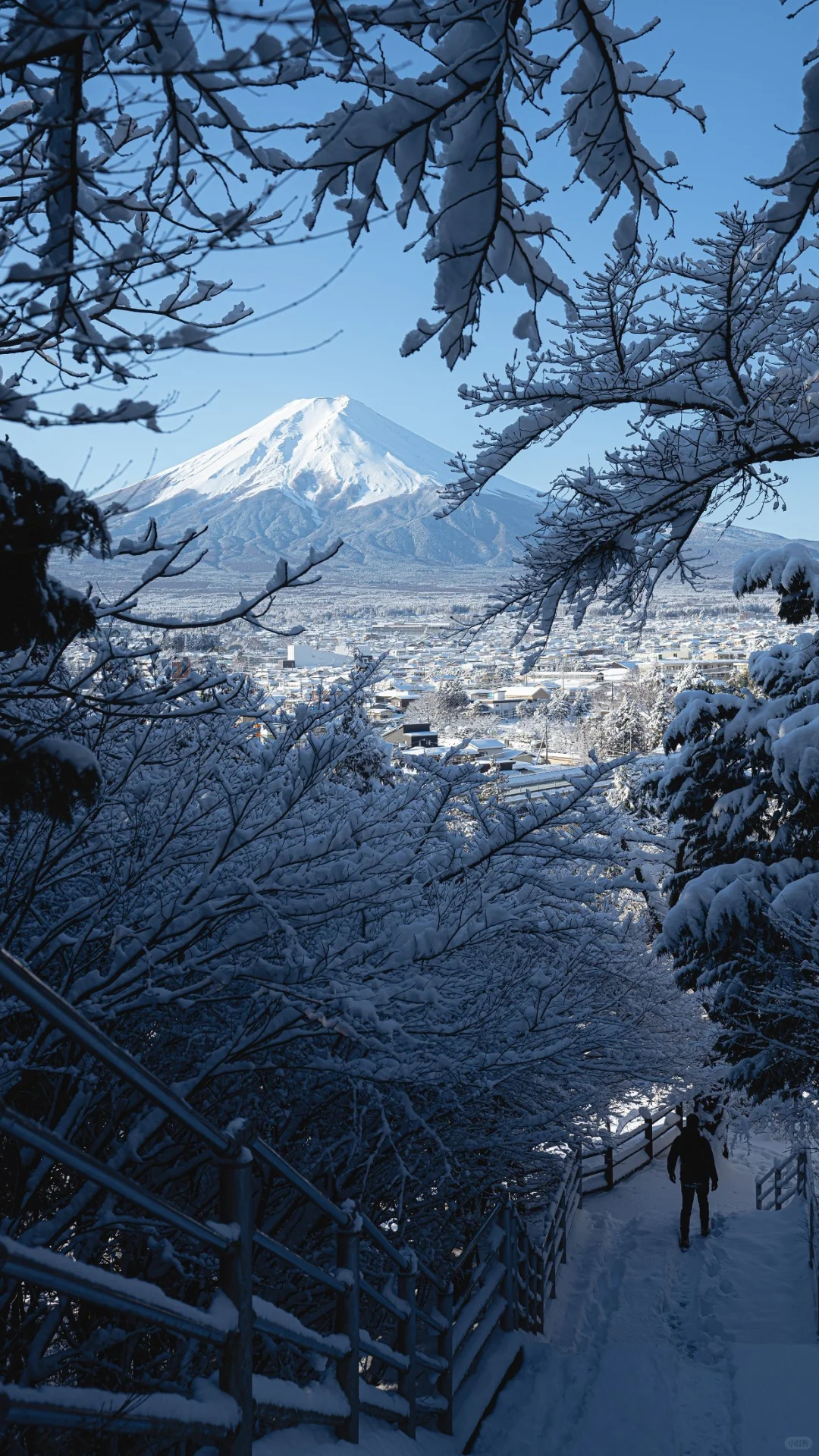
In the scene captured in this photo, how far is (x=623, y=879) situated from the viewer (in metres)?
5.73

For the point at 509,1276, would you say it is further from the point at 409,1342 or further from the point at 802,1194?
the point at 802,1194

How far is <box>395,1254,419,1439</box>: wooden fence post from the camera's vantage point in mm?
4312

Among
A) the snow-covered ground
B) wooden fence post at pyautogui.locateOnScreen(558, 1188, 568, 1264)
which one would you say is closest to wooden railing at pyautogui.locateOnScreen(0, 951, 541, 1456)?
the snow-covered ground

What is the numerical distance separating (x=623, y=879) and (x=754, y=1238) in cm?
708

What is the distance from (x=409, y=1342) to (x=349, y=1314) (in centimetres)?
128

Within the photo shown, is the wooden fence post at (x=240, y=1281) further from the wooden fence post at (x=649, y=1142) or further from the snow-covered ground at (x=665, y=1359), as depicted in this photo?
the wooden fence post at (x=649, y=1142)

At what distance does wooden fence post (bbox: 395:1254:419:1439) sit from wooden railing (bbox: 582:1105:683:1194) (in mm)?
7797

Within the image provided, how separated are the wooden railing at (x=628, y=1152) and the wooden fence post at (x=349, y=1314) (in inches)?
352

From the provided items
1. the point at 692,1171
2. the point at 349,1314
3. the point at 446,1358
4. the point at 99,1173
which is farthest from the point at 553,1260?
the point at 99,1173

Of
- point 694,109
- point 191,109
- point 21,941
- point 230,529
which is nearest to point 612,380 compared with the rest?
point 694,109

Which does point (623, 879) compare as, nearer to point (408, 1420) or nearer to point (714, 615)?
point (408, 1420)

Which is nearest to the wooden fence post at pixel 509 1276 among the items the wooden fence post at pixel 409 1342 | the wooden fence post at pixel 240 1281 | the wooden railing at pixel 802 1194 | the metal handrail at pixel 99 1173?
the wooden railing at pixel 802 1194

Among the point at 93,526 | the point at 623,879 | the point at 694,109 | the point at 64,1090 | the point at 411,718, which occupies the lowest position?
the point at 411,718

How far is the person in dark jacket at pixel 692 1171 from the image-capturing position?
387 inches
